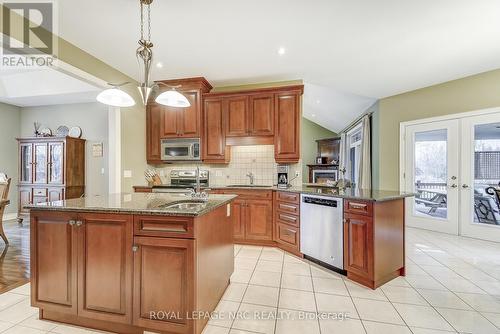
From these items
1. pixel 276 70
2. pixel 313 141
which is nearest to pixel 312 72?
pixel 276 70

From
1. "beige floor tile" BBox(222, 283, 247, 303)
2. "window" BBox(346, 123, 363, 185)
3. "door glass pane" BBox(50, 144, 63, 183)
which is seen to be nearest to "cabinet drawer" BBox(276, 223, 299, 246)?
"beige floor tile" BBox(222, 283, 247, 303)

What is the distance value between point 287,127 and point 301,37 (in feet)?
4.37

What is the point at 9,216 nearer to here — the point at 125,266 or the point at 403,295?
the point at 125,266

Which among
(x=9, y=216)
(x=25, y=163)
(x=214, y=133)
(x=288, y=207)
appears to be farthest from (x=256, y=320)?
(x=9, y=216)

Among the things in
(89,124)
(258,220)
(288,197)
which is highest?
(89,124)

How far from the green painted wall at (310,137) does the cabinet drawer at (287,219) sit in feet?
20.1

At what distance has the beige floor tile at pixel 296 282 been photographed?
229 cm

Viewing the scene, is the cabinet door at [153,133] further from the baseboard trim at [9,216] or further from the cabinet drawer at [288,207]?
the baseboard trim at [9,216]

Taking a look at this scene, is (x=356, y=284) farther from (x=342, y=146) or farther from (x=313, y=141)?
(x=313, y=141)

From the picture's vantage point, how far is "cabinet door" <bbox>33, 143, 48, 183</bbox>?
5055 millimetres

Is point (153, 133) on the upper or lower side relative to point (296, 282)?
upper

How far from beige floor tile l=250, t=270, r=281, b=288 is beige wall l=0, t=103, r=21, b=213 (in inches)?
257

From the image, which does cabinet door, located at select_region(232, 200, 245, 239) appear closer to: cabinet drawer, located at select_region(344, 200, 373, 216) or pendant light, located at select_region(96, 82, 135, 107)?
cabinet drawer, located at select_region(344, 200, 373, 216)

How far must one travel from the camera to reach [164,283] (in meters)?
1.54
